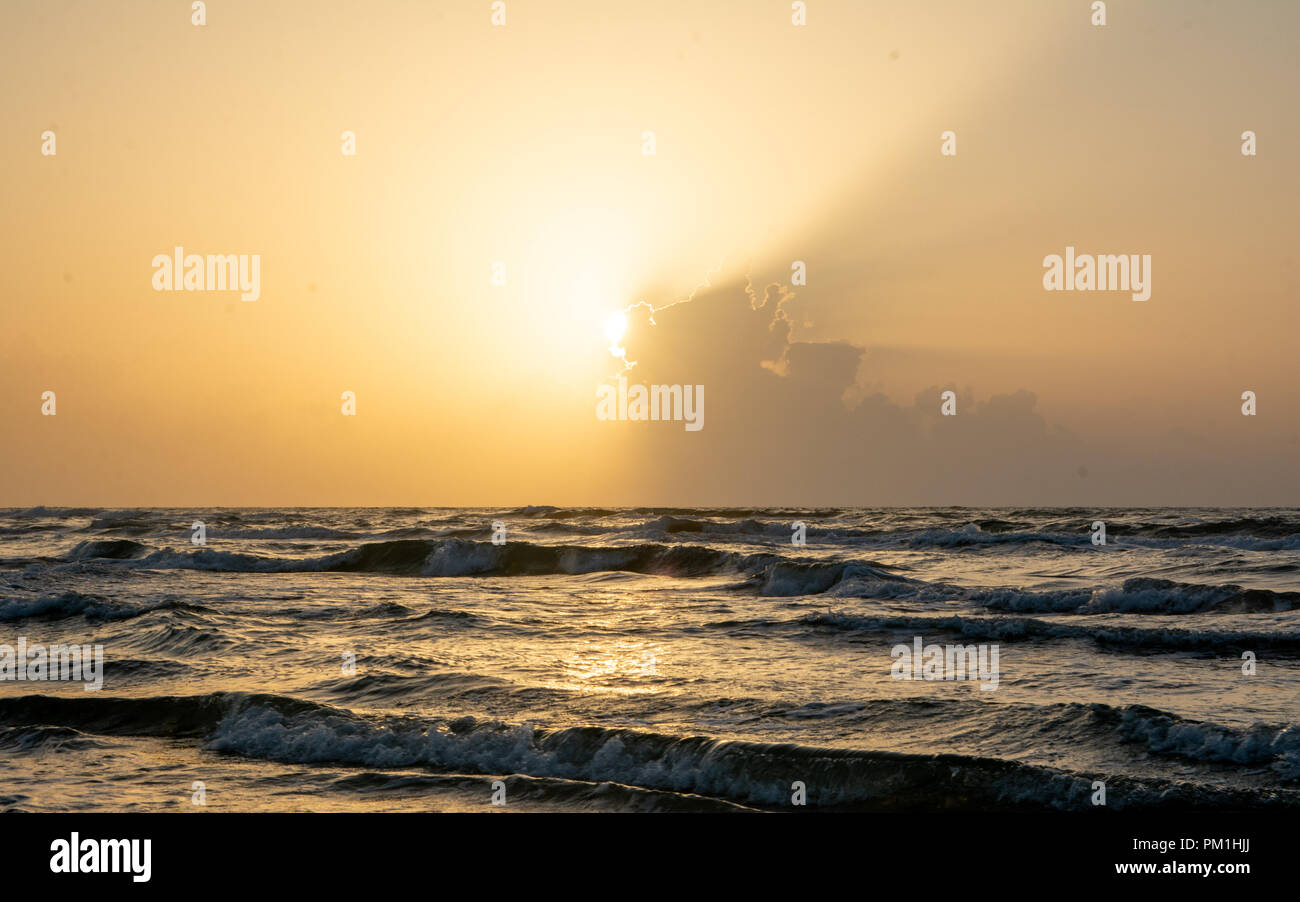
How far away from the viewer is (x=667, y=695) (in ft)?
49.9

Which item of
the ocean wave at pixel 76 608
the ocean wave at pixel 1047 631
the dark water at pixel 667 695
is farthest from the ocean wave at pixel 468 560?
the ocean wave at pixel 1047 631

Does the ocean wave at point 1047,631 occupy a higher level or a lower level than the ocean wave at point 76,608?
lower

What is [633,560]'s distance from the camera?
145 ft

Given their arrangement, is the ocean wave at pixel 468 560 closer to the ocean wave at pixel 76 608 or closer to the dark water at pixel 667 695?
the dark water at pixel 667 695

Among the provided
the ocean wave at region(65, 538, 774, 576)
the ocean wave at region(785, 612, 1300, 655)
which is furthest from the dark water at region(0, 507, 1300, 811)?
the ocean wave at region(65, 538, 774, 576)

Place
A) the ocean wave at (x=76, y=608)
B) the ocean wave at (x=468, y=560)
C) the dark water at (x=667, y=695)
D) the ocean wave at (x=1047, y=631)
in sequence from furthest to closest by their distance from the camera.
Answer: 1. the ocean wave at (x=468, y=560)
2. the ocean wave at (x=76, y=608)
3. the ocean wave at (x=1047, y=631)
4. the dark water at (x=667, y=695)

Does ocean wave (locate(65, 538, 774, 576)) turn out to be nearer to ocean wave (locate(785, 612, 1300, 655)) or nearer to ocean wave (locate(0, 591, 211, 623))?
ocean wave (locate(0, 591, 211, 623))

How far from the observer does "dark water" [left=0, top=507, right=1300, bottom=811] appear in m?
11.2

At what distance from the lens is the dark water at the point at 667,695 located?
11.2m

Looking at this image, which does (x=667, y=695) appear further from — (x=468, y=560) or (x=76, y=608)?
(x=468, y=560)

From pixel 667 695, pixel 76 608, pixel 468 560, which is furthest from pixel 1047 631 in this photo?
pixel 468 560
